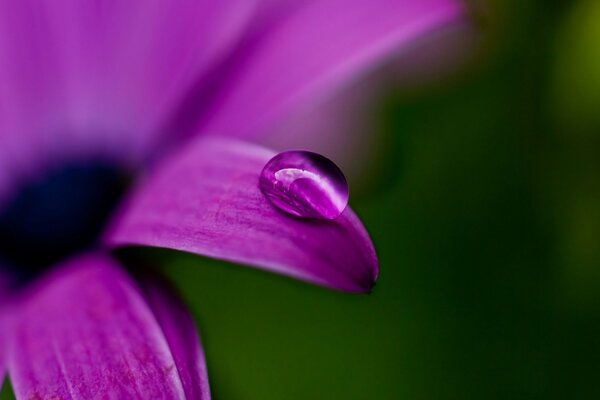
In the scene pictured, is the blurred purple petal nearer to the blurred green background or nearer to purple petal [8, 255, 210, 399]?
purple petal [8, 255, 210, 399]

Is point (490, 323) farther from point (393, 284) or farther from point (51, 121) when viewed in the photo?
point (51, 121)

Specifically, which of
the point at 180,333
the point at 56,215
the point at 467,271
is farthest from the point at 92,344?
the point at 467,271

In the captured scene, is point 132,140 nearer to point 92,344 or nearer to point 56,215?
point 56,215

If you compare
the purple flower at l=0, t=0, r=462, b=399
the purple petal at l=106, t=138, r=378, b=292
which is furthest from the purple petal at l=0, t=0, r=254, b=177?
the purple petal at l=106, t=138, r=378, b=292

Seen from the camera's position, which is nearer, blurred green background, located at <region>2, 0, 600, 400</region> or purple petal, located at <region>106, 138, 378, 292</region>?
purple petal, located at <region>106, 138, 378, 292</region>

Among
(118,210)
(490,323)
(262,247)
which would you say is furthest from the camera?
(490,323)

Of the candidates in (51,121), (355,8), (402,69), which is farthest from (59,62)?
(402,69)

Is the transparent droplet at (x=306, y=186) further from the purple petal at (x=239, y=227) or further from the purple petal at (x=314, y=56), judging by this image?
the purple petal at (x=314, y=56)
